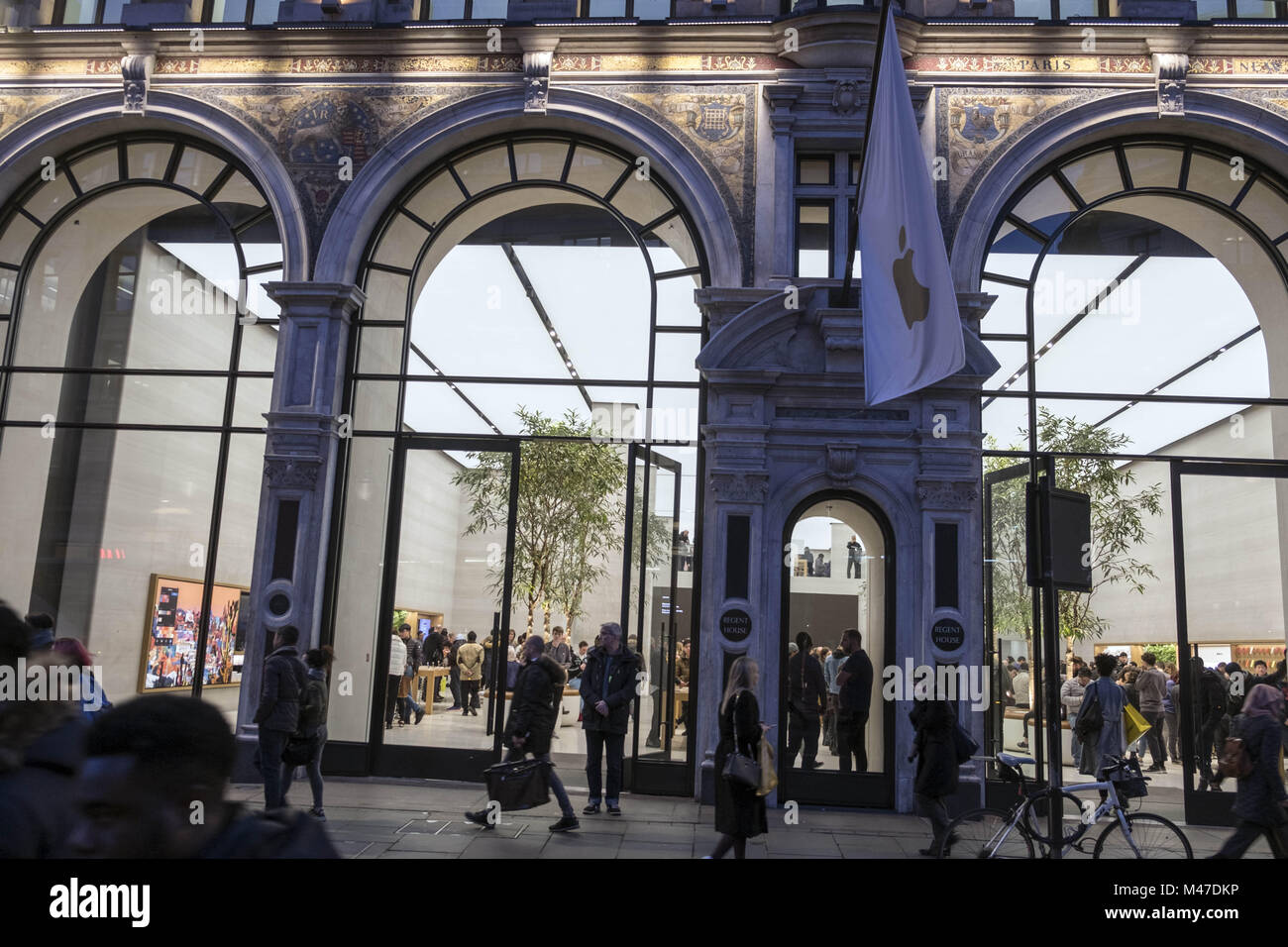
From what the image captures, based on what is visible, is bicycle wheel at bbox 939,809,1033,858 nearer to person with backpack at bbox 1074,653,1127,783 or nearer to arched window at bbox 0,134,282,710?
person with backpack at bbox 1074,653,1127,783

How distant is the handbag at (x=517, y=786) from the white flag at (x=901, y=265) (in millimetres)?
4888

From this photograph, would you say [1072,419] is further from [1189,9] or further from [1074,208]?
[1189,9]

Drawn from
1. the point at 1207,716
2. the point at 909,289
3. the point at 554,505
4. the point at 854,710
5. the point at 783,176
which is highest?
the point at 783,176

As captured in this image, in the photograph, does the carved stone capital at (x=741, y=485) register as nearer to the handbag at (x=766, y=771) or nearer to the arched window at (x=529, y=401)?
the arched window at (x=529, y=401)

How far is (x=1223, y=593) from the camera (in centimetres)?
1294

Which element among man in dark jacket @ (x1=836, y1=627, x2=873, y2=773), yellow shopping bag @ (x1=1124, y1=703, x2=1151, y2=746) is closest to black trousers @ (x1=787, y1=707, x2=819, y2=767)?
man in dark jacket @ (x1=836, y1=627, x2=873, y2=773)

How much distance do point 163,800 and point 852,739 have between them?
33.1ft

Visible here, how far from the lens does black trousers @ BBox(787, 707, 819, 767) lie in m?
11.7

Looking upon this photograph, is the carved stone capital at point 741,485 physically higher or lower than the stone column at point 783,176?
lower

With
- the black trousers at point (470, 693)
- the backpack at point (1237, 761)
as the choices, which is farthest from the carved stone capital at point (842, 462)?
the backpack at point (1237, 761)

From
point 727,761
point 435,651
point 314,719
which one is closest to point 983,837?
point 727,761

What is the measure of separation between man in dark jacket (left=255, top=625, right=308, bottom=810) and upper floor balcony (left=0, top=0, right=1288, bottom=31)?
27.8 ft

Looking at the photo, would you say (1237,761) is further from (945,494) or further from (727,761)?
(945,494)

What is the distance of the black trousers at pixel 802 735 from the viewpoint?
11.7m
